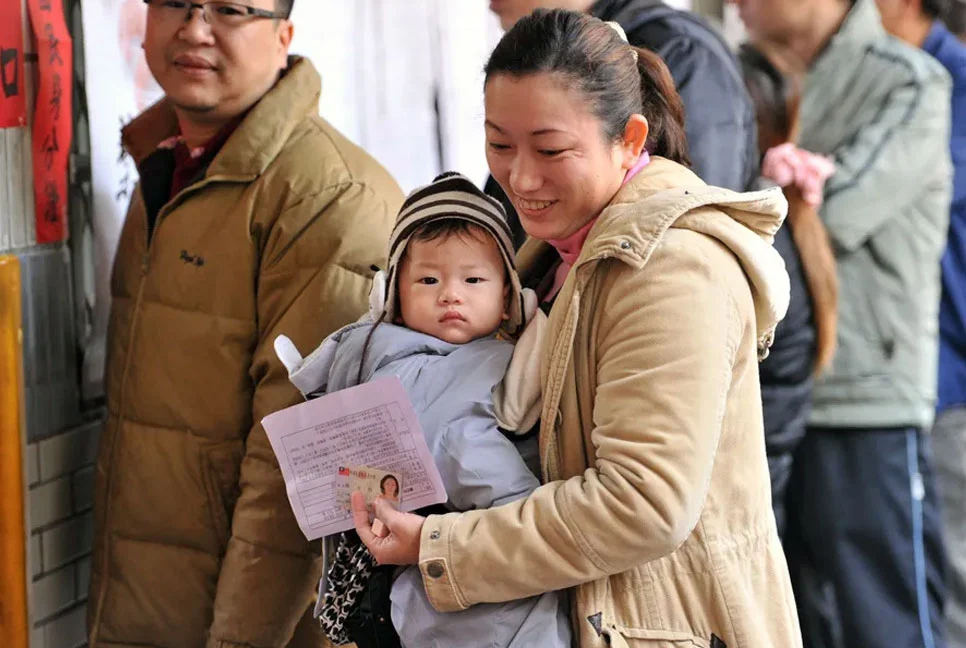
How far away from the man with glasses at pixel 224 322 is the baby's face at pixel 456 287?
40 cm

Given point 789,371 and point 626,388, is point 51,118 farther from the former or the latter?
point 789,371

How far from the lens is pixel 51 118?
2439mm

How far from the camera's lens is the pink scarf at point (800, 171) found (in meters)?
3.09

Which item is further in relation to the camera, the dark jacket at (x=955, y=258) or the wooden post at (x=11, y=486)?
the dark jacket at (x=955, y=258)

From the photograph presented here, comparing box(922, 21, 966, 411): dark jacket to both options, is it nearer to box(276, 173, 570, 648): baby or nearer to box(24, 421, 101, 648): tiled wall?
box(276, 173, 570, 648): baby

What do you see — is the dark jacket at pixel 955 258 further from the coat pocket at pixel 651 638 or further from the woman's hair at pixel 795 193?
the coat pocket at pixel 651 638

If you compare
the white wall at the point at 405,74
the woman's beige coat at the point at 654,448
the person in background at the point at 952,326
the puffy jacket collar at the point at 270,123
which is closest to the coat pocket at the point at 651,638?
the woman's beige coat at the point at 654,448

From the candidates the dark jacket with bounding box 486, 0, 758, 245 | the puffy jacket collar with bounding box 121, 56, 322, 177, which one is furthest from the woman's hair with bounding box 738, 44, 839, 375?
the puffy jacket collar with bounding box 121, 56, 322, 177

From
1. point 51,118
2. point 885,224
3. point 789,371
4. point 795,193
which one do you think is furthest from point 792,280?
point 51,118

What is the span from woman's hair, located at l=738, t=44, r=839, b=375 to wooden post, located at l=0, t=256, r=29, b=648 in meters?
1.80

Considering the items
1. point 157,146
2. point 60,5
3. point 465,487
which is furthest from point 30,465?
point 465,487

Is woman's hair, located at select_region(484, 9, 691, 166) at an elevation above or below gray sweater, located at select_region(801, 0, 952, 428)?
above

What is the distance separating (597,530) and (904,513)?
1.95 meters

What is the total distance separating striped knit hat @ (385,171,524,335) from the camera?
171 cm
